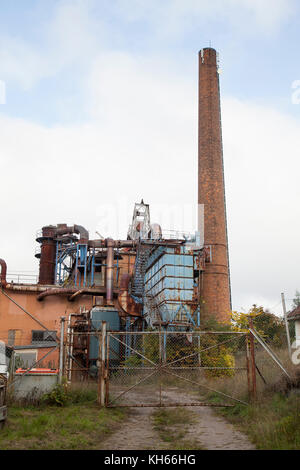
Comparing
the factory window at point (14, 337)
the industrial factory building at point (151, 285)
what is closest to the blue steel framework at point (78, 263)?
the industrial factory building at point (151, 285)

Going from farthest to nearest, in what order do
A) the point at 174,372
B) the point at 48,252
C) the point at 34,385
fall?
the point at 48,252, the point at 174,372, the point at 34,385

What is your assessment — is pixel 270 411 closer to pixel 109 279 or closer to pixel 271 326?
pixel 109 279

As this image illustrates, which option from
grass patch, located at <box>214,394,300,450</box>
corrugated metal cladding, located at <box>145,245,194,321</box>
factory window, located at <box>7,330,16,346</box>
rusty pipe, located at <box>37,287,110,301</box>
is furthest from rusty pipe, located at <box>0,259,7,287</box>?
grass patch, located at <box>214,394,300,450</box>

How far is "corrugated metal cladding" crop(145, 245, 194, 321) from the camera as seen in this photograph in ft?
80.6

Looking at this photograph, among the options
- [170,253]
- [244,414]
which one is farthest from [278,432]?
[170,253]

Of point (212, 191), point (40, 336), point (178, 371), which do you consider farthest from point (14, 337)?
point (212, 191)

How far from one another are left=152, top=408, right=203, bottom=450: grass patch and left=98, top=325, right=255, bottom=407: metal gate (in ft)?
1.05

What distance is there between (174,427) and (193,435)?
101 cm

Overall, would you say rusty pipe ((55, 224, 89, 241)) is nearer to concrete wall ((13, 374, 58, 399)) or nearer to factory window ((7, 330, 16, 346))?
factory window ((7, 330, 16, 346))

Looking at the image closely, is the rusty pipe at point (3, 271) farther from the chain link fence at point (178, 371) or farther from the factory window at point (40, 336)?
the chain link fence at point (178, 371)

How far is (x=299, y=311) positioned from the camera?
22.8 meters

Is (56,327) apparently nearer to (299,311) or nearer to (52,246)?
(52,246)

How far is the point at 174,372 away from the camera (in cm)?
2044
